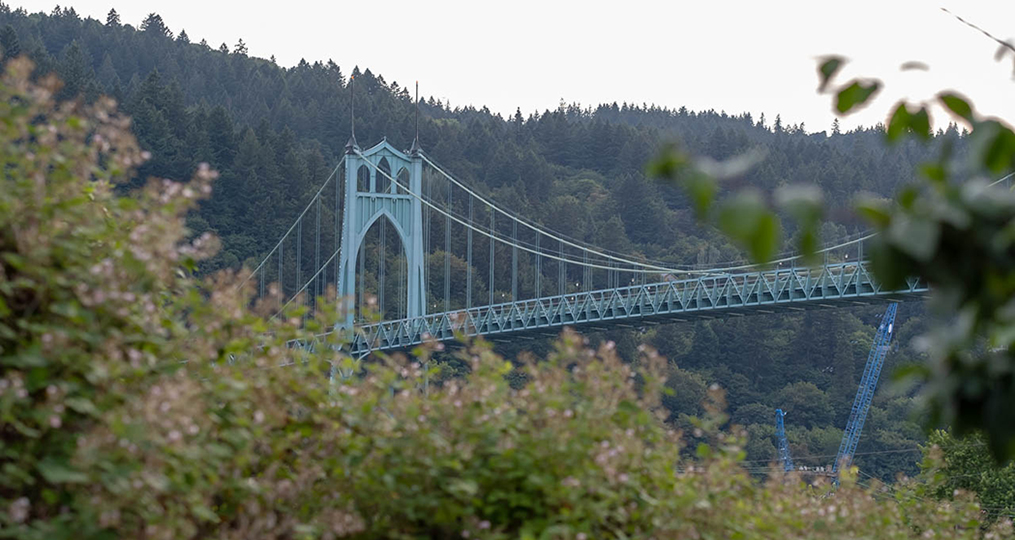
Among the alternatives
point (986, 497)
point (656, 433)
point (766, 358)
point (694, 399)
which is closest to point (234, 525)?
point (656, 433)

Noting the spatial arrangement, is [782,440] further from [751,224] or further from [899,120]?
[751,224]

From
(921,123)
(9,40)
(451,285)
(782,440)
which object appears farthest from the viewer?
(9,40)

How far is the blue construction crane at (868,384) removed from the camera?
4349cm

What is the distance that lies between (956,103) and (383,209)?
2796 cm

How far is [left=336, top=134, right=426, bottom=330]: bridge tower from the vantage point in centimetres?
2753

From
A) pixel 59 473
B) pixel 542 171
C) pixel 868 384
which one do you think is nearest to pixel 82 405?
pixel 59 473

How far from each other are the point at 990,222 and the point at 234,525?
Result: 165cm

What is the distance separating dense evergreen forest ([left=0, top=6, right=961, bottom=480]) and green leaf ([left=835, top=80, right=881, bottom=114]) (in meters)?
31.3

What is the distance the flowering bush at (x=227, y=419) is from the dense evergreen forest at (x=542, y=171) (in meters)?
30.0

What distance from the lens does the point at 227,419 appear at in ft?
7.67

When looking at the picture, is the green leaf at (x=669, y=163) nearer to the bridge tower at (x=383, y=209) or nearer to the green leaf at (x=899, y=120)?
the green leaf at (x=899, y=120)

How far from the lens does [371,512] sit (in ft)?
8.15

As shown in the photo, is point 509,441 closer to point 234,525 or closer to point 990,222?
point 234,525

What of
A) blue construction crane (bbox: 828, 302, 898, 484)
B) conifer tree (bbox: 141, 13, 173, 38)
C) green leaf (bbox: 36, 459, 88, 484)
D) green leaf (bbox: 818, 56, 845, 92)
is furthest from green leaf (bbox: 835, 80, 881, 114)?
conifer tree (bbox: 141, 13, 173, 38)
